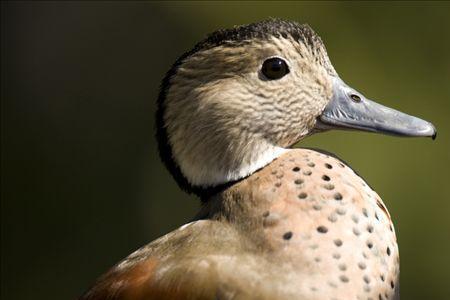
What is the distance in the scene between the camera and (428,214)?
4.02 metres

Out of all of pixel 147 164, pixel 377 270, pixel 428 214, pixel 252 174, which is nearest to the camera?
pixel 377 270

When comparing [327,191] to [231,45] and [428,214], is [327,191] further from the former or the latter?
[428,214]

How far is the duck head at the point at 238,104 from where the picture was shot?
2172mm

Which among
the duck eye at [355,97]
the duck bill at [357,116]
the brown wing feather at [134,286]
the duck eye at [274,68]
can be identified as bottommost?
the brown wing feather at [134,286]

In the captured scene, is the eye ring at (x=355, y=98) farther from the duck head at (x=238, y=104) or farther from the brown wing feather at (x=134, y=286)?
the brown wing feather at (x=134, y=286)

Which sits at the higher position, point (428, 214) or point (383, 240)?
point (383, 240)

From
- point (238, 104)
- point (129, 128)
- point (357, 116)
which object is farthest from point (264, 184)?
point (129, 128)

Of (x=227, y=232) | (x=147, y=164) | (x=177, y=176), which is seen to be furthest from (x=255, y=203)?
(x=147, y=164)

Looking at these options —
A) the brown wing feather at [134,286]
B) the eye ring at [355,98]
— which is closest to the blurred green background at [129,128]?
the eye ring at [355,98]

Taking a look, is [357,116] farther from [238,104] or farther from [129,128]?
[129,128]

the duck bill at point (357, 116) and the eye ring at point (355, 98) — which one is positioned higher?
the eye ring at point (355, 98)

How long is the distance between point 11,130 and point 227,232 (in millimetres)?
3113

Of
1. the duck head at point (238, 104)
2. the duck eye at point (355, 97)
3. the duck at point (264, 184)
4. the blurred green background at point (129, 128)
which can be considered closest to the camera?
the duck at point (264, 184)

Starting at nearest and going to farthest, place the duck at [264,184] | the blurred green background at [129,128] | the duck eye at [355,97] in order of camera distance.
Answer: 1. the duck at [264,184]
2. the duck eye at [355,97]
3. the blurred green background at [129,128]
